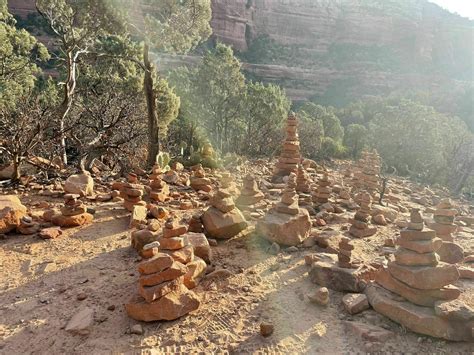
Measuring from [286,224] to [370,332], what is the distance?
101 inches

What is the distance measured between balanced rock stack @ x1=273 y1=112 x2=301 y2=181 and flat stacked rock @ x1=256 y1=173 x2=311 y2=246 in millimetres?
4525

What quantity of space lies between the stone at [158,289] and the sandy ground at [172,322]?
0.37 meters

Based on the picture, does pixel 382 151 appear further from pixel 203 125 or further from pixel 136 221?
pixel 136 221

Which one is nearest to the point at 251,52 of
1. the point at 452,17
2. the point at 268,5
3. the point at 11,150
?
the point at 268,5

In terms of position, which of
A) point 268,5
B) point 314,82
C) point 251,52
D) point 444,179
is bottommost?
point 444,179

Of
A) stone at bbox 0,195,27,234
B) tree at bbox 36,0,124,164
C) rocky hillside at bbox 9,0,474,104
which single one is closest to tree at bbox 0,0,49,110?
tree at bbox 36,0,124,164

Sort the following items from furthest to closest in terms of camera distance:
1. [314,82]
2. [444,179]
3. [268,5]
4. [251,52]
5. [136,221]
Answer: [268,5] → [251,52] → [314,82] → [444,179] → [136,221]

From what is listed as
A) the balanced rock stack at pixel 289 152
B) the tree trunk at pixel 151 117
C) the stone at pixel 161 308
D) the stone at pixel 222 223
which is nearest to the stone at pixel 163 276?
the stone at pixel 161 308

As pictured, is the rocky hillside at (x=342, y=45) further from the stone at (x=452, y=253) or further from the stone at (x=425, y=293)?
the stone at (x=425, y=293)

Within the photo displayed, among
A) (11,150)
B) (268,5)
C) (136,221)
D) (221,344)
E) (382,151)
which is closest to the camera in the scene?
(221,344)

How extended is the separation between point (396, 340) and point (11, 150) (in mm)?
8962

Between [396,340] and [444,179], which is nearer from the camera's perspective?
[396,340]

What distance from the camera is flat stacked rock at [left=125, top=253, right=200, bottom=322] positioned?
13.6 ft

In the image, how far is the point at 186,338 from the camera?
4.00 metres
